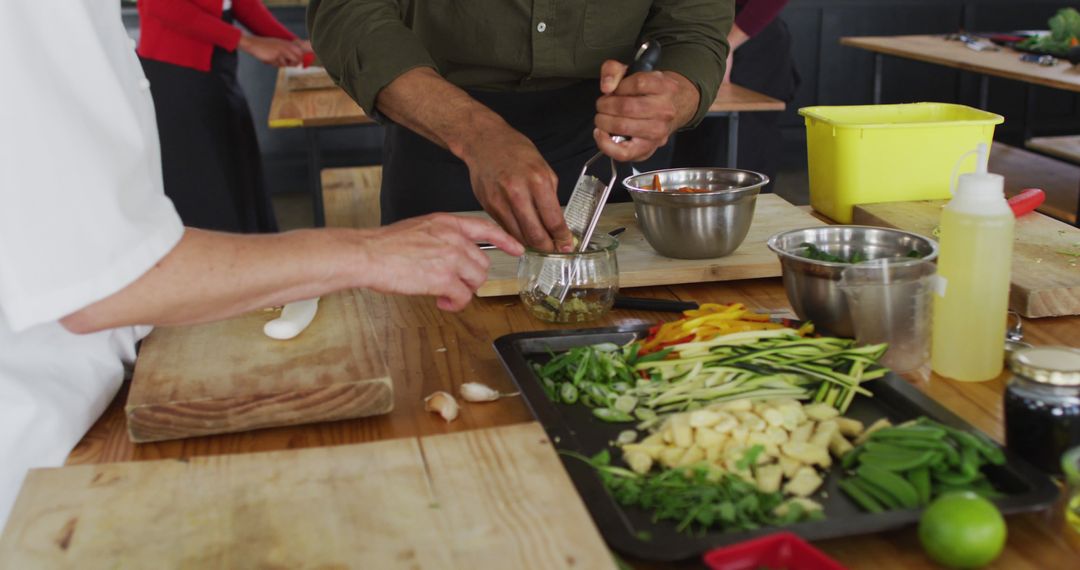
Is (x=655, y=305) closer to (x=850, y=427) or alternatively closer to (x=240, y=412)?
(x=850, y=427)

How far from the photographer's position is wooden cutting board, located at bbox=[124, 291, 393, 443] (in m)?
1.18

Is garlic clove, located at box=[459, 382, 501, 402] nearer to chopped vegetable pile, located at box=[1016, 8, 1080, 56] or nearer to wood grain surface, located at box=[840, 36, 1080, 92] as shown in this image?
wood grain surface, located at box=[840, 36, 1080, 92]

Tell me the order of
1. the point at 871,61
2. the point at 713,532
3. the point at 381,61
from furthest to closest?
the point at 871,61 → the point at 381,61 → the point at 713,532

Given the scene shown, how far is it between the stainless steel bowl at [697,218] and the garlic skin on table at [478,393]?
534 mm

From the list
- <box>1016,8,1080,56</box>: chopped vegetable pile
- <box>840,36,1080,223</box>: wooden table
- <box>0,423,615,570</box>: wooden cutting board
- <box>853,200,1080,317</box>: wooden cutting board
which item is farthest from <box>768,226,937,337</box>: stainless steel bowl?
<box>1016,8,1080,56</box>: chopped vegetable pile

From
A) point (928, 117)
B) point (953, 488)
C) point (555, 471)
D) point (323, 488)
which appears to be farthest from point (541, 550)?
point (928, 117)

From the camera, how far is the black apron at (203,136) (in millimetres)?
4008

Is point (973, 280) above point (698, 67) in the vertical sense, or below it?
below

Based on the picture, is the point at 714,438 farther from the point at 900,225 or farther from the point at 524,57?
the point at 524,57

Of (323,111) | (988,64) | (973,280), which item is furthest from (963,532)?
(988,64)

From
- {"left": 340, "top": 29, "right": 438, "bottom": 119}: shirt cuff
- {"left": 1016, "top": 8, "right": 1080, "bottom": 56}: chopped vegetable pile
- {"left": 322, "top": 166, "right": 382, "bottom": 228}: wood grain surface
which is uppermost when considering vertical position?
{"left": 340, "top": 29, "right": 438, "bottom": 119}: shirt cuff

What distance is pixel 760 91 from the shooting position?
464cm

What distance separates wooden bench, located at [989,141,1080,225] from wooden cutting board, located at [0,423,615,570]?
3.00 metres

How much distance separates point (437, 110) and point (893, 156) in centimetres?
87
